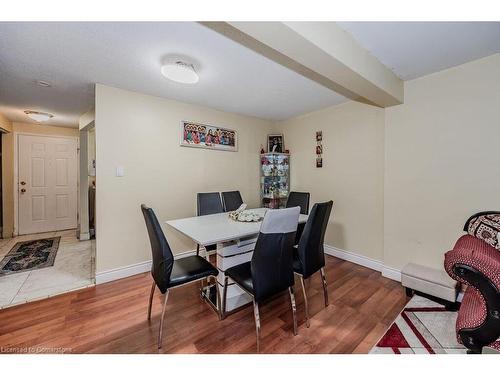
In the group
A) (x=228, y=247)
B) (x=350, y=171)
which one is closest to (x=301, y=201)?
(x=350, y=171)

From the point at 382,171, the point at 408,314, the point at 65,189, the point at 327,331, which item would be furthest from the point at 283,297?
the point at 65,189

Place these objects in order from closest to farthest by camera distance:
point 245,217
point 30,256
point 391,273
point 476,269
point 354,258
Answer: point 476,269 < point 245,217 < point 391,273 < point 354,258 < point 30,256

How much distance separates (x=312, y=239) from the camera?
5.71 feet

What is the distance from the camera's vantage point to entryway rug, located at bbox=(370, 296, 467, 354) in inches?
55.4

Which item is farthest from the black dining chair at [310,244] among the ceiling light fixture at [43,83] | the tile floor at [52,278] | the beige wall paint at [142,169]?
the ceiling light fixture at [43,83]

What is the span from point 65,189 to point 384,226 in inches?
A: 229

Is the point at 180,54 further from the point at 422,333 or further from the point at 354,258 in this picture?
the point at 354,258

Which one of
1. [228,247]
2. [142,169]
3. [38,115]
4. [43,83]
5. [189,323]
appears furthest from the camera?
[38,115]

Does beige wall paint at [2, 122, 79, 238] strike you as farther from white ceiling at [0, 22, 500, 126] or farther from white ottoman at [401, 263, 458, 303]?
white ottoman at [401, 263, 458, 303]

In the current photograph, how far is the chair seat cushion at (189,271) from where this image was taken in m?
1.54

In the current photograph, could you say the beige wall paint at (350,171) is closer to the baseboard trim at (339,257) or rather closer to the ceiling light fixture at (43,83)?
the baseboard trim at (339,257)

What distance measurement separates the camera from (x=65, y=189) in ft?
14.4

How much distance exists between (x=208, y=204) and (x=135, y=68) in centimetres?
163
